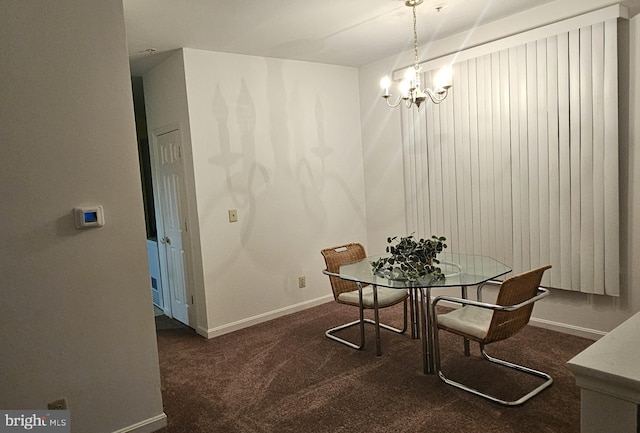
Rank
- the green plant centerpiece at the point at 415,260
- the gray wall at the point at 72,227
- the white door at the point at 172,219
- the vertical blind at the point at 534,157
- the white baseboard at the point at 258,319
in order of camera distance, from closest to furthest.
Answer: the gray wall at the point at 72,227 < the green plant centerpiece at the point at 415,260 < the vertical blind at the point at 534,157 < the white baseboard at the point at 258,319 < the white door at the point at 172,219

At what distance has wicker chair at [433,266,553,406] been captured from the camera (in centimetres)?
Result: 238

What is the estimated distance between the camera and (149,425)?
7.97ft

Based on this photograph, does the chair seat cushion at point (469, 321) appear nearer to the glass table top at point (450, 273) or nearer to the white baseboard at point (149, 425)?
the glass table top at point (450, 273)

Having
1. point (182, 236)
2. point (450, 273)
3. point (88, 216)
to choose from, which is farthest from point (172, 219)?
point (450, 273)

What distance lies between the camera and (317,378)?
2973mm

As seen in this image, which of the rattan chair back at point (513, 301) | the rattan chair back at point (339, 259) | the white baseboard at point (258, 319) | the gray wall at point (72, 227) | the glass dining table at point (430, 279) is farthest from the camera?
the white baseboard at point (258, 319)

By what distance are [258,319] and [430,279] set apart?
2.02 m

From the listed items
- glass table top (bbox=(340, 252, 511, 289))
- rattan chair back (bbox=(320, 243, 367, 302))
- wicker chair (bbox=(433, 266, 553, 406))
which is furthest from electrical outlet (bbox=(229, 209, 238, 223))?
wicker chair (bbox=(433, 266, 553, 406))

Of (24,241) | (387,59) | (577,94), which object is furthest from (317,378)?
(387,59)

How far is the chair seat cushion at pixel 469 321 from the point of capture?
2.57m

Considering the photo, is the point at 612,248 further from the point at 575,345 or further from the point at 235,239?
the point at 235,239

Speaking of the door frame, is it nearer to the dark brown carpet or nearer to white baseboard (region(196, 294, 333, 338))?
white baseboard (region(196, 294, 333, 338))

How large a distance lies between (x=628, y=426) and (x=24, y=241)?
7.86ft

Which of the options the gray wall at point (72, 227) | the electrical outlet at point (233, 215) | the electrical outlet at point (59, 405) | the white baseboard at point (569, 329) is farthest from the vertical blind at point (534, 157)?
the electrical outlet at point (59, 405)
